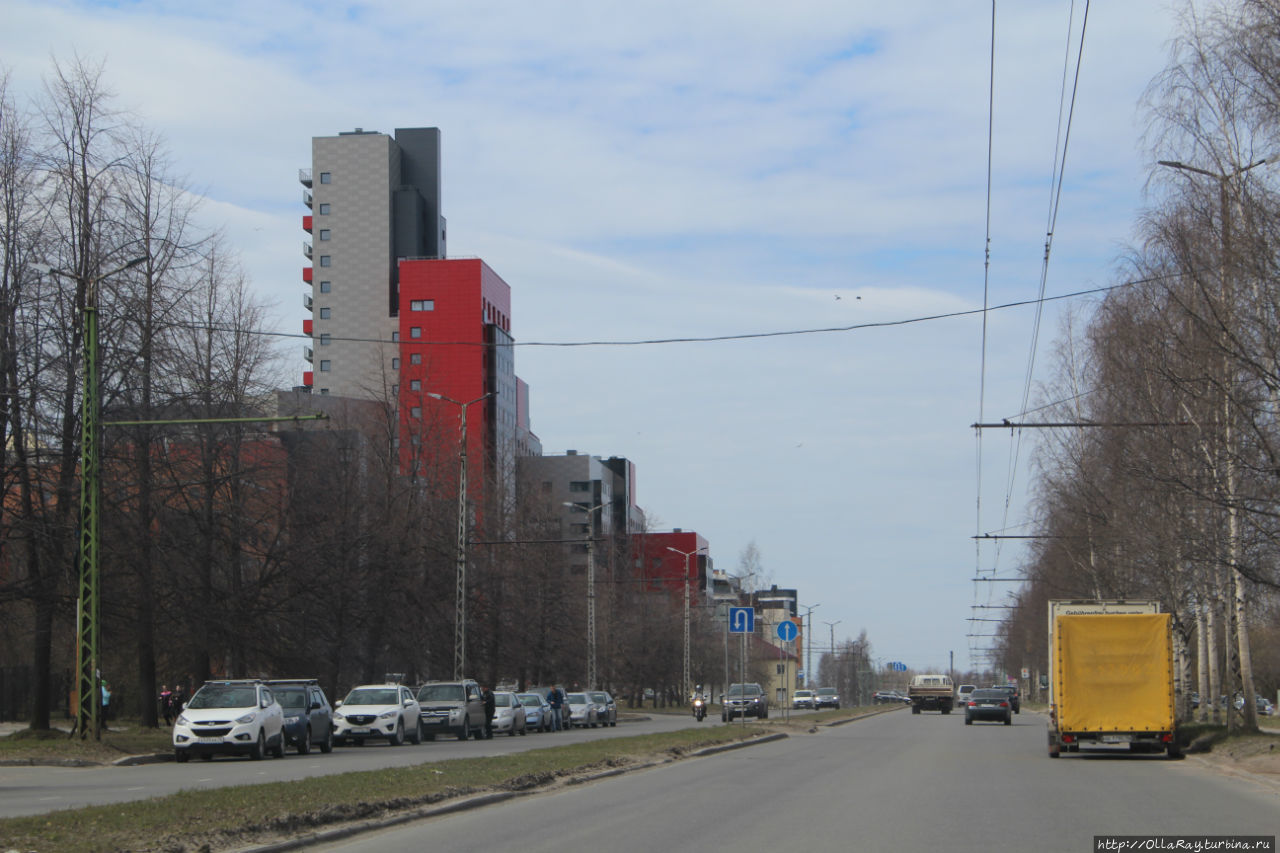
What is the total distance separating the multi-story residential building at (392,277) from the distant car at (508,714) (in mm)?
67504

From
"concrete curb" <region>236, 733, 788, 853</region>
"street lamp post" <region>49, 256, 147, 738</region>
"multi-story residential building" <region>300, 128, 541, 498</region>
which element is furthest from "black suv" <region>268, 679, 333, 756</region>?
"multi-story residential building" <region>300, 128, 541, 498</region>

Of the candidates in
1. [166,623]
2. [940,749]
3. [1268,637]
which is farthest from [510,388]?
[940,749]

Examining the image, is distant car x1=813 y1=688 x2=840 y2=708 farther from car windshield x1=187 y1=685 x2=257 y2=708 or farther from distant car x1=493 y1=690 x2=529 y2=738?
car windshield x1=187 y1=685 x2=257 y2=708

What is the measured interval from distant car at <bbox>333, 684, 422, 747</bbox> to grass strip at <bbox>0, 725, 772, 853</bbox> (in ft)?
42.9

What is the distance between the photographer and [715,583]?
188250 mm

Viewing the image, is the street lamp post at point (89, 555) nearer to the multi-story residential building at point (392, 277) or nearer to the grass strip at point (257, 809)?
the grass strip at point (257, 809)

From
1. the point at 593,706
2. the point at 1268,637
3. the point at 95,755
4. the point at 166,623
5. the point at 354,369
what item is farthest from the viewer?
the point at 354,369

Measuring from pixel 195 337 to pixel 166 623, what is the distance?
8521mm

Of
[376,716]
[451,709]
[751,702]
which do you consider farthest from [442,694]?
[751,702]

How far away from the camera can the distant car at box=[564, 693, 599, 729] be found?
55.3m

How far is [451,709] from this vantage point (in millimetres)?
41656

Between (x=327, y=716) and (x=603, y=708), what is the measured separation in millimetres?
26104

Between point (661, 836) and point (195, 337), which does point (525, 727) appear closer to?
point (195, 337)

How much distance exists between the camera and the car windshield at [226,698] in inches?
1123
